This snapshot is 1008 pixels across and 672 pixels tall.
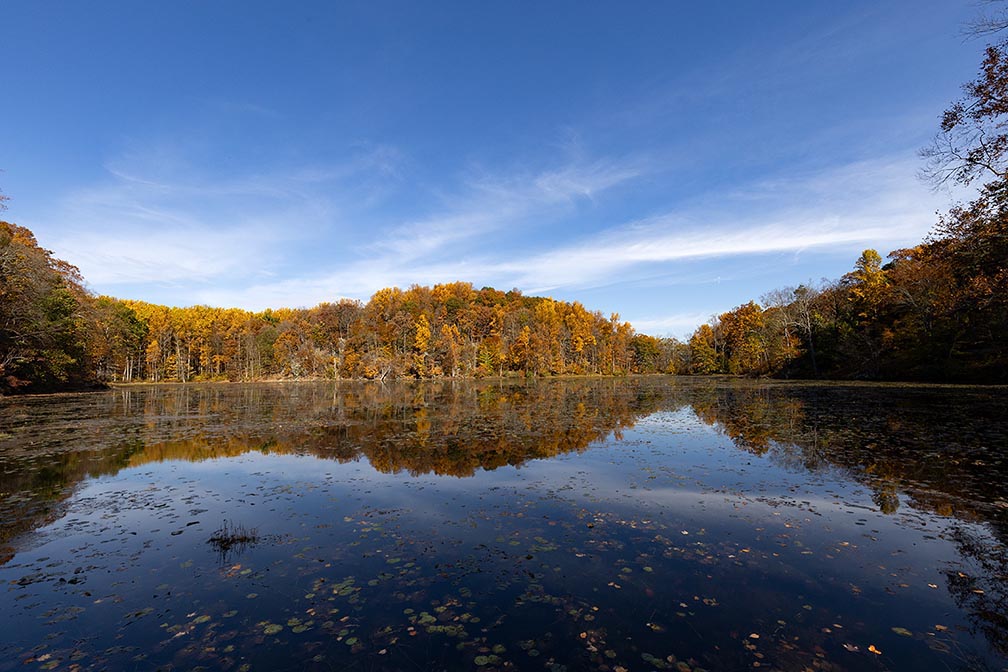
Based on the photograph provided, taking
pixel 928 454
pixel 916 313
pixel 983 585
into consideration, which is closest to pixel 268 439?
pixel 983 585

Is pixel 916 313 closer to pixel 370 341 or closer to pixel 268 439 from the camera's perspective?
pixel 268 439

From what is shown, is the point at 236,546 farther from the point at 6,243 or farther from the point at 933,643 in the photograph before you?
the point at 6,243

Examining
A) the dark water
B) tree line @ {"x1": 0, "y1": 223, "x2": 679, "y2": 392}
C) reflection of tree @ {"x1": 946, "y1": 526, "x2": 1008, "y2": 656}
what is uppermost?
tree line @ {"x1": 0, "y1": 223, "x2": 679, "y2": 392}

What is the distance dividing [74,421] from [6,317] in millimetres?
22499

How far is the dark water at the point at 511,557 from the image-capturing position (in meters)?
5.09

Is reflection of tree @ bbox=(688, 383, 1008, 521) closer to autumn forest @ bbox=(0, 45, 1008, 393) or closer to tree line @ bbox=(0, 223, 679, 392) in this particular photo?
autumn forest @ bbox=(0, 45, 1008, 393)

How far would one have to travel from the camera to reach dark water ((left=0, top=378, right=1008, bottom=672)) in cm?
509

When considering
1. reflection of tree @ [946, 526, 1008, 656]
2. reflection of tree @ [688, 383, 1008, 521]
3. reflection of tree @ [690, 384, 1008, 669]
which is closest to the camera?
reflection of tree @ [946, 526, 1008, 656]

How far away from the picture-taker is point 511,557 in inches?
297

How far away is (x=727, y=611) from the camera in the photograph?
572cm

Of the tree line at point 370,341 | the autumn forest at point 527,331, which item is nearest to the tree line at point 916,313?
the autumn forest at point 527,331

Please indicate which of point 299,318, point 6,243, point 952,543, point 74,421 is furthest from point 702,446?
point 299,318

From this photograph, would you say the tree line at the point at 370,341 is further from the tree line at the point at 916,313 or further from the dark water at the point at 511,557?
the dark water at the point at 511,557

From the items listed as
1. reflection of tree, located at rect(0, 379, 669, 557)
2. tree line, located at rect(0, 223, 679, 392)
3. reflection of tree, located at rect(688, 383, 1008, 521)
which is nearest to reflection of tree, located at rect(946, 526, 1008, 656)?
reflection of tree, located at rect(688, 383, 1008, 521)
